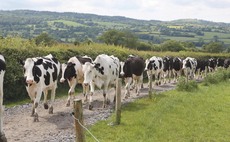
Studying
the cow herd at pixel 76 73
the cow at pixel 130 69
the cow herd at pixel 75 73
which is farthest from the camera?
the cow at pixel 130 69

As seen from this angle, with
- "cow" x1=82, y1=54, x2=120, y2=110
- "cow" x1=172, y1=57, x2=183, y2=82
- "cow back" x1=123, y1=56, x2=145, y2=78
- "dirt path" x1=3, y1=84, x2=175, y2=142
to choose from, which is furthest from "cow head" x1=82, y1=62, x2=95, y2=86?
"cow" x1=172, y1=57, x2=183, y2=82

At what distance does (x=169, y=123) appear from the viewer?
15.0 meters

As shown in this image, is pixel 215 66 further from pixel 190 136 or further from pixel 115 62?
pixel 190 136

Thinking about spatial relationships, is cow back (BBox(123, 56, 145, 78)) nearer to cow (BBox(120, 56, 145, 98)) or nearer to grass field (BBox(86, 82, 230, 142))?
cow (BBox(120, 56, 145, 98))

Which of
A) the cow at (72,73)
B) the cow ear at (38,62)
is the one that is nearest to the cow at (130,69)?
the cow at (72,73)

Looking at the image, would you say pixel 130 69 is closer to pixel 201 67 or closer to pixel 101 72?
pixel 101 72

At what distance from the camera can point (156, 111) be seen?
56.5 feet

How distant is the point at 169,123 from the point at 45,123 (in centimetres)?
527

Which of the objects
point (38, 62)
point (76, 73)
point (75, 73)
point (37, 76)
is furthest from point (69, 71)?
point (37, 76)

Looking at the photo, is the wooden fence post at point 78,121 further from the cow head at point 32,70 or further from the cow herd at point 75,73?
the cow head at point 32,70

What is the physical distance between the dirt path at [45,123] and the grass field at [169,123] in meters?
0.89

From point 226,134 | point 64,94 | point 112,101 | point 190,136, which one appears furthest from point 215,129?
point 64,94

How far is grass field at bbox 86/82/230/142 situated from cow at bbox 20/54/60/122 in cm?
305

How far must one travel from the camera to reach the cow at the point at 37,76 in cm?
1428
